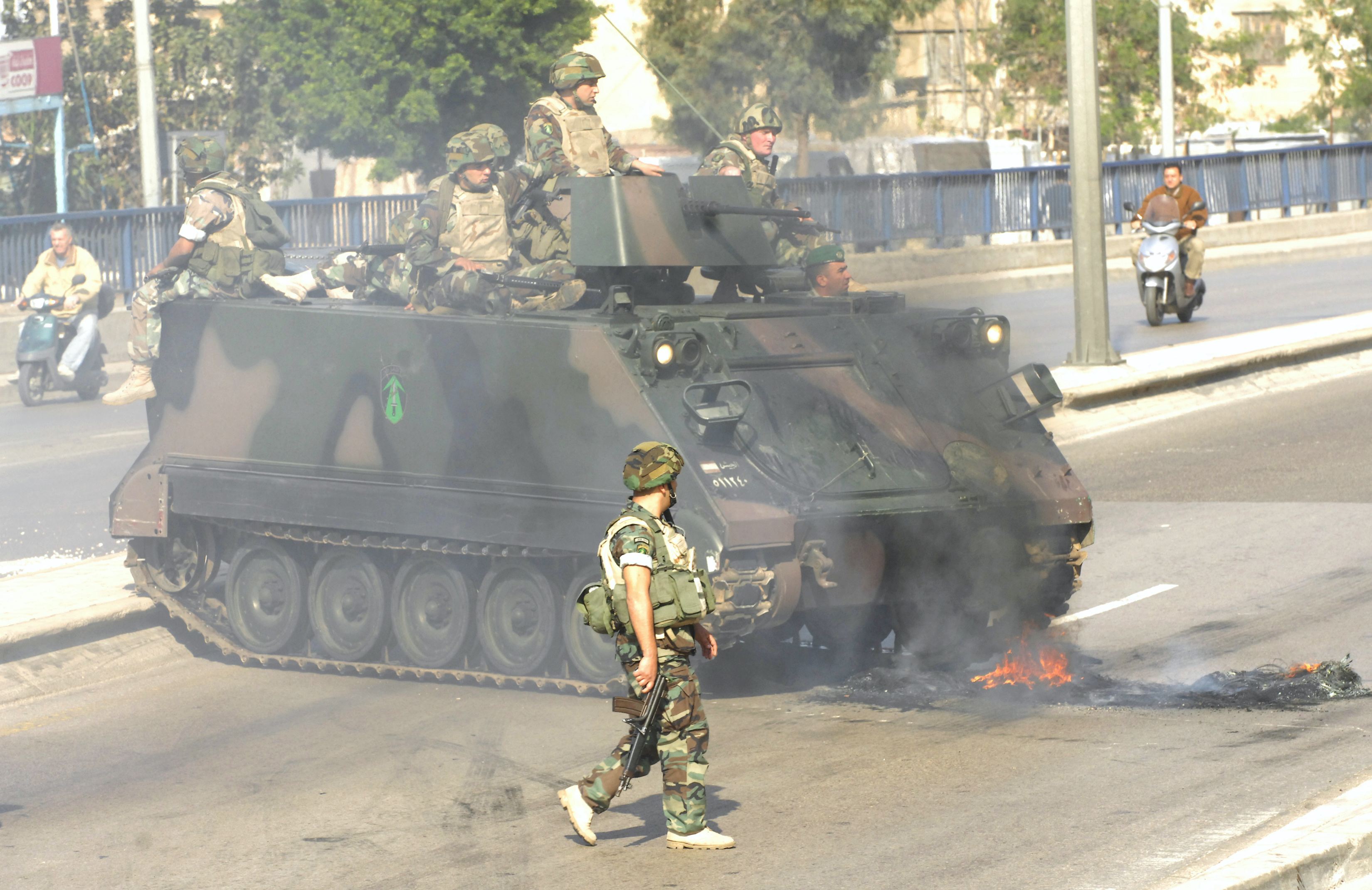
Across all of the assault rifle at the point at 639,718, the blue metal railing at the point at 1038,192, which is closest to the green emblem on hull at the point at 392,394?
the assault rifle at the point at 639,718

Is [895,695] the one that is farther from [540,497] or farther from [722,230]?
[722,230]

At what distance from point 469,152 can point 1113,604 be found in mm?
4171

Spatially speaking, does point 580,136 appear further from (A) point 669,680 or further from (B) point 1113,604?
(A) point 669,680

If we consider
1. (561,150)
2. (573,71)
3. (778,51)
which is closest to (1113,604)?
(561,150)

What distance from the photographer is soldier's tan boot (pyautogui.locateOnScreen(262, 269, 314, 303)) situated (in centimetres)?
1087

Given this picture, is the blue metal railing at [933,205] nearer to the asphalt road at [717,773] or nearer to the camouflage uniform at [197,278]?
the camouflage uniform at [197,278]

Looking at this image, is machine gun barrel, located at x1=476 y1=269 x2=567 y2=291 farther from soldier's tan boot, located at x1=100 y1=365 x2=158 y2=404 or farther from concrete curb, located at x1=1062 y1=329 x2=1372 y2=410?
concrete curb, located at x1=1062 y1=329 x2=1372 y2=410

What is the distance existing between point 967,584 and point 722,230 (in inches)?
94.5

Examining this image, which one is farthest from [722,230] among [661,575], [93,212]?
[93,212]

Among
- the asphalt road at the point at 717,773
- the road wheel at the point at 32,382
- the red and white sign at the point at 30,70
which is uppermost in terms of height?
the red and white sign at the point at 30,70

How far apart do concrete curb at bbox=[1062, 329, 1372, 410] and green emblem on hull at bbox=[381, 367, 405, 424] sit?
784 centimetres

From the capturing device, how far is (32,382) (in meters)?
19.4

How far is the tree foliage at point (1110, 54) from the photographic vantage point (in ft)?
157

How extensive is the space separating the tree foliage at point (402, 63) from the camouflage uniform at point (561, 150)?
32696mm
